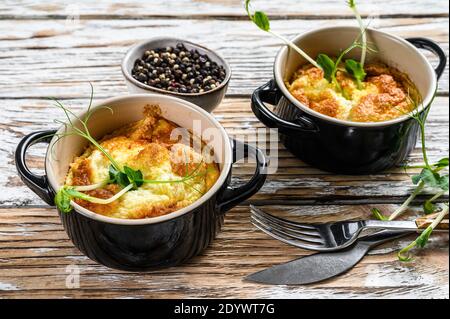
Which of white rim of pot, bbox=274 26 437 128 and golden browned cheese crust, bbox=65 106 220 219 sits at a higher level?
white rim of pot, bbox=274 26 437 128

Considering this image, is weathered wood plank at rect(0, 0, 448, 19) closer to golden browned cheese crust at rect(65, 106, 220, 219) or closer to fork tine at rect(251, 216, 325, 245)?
golden browned cheese crust at rect(65, 106, 220, 219)

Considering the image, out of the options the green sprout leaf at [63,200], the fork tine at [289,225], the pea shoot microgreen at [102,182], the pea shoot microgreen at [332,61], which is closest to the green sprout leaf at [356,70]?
the pea shoot microgreen at [332,61]

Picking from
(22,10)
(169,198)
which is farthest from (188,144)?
(22,10)

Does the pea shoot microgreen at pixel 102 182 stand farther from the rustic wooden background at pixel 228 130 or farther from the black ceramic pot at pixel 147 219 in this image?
the rustic wooden background at pixel 228 130

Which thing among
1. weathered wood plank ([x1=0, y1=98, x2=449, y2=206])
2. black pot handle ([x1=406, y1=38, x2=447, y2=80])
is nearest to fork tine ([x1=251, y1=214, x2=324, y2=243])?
weathered wood plank ([x1=0, y1=98, x2=449, y2=206])

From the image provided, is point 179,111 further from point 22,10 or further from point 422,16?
point 422,16

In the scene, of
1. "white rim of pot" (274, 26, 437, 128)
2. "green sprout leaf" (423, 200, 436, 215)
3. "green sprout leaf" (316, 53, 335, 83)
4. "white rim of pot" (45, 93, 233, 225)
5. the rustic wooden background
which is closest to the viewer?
"white rim of pot" (45, 93, 233, 225)
